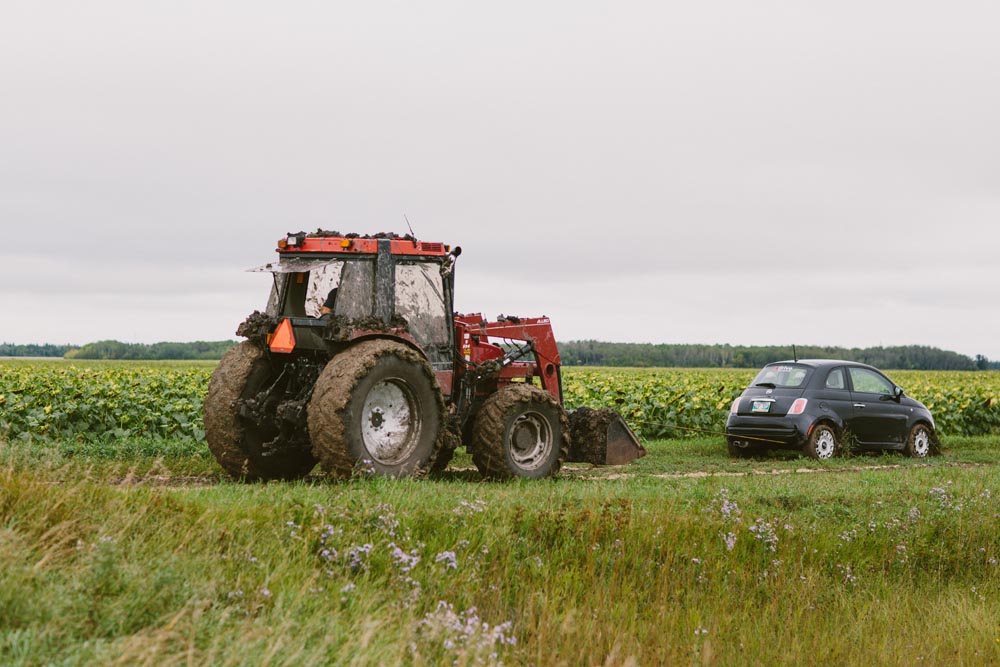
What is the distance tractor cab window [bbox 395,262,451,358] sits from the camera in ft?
37.9

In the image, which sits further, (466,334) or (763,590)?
(466,334)

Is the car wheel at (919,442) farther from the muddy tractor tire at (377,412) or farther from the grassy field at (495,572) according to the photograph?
the muddy tractor tire at (377,412)

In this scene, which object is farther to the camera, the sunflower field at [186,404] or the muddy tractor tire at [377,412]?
the sunflower field at [186,404]

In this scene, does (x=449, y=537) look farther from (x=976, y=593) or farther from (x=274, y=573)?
(x=976, y=593)

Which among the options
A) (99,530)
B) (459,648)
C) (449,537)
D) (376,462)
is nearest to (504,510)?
(449,537)

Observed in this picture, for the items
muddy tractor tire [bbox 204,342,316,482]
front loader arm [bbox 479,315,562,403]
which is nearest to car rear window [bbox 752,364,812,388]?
front loader arm [bbox 479,315,562,403]

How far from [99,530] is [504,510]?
347cm

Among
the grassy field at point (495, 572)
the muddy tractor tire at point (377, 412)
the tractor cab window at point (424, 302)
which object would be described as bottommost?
the grassy field at point (495, 572)

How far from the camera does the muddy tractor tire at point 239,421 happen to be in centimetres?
1123

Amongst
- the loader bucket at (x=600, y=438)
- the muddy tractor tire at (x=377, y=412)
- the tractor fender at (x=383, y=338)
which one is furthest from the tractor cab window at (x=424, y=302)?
the loader bucket at (x=600, y=438)

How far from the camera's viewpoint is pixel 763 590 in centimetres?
903

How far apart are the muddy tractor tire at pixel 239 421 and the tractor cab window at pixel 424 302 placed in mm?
1725

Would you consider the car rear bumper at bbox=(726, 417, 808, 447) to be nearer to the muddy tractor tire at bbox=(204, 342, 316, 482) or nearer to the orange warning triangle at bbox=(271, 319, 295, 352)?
the muddy tractor tire at bbox=(204, 342, 316, 482)

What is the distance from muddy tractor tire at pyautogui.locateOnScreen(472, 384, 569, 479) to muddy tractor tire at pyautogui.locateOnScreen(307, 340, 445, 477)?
959 millimetres
